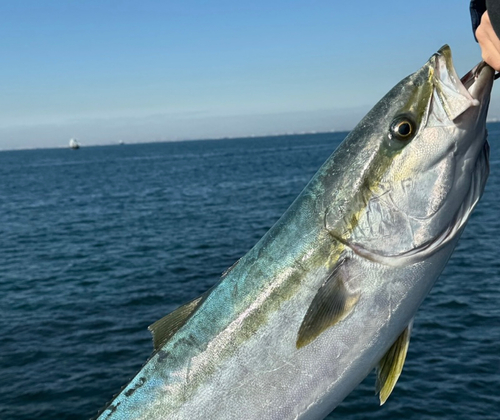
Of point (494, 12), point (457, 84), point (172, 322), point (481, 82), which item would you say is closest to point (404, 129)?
point (457, 84)

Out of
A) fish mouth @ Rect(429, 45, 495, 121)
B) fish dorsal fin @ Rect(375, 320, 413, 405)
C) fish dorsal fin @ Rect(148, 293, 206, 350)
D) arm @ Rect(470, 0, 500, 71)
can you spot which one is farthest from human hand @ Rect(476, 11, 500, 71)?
fish dorsal fin @ Rect(148, 293, 206, 350)

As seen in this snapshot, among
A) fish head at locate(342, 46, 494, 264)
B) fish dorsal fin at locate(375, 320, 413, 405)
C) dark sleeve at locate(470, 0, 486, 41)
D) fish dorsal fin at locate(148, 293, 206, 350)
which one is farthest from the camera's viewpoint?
fish dorsal fin at locate(148, 293, 206, 350)

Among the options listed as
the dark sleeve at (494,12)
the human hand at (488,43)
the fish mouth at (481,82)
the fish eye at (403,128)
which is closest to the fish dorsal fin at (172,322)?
the fish eye at (403,128)

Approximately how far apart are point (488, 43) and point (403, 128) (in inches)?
29.4

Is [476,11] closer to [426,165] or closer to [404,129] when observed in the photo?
[404,129]

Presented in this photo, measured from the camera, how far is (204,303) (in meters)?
4.25

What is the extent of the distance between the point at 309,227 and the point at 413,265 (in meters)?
0.77

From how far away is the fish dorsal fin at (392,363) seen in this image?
3953mm

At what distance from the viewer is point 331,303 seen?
3756mm

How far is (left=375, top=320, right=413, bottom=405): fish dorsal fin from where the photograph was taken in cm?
395

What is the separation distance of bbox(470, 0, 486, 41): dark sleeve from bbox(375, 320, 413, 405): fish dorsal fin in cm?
215

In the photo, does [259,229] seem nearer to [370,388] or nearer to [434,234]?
[370,388]

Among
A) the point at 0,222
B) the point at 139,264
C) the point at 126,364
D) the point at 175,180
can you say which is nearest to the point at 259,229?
the point at 139,264

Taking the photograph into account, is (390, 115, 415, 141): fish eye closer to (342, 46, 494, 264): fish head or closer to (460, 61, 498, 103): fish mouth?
(342, 46, 494, 264): fish head
